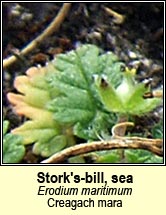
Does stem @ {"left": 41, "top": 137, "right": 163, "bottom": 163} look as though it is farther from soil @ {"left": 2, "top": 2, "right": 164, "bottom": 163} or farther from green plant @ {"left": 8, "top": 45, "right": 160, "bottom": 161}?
soil @ {"left": 2, "top": 2, "right": 164, "bottom": 163}

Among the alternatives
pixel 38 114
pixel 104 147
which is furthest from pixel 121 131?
pixel 38 114

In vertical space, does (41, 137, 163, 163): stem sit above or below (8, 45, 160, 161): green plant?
below

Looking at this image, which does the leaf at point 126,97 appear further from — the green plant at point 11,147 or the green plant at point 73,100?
the green plant at point 11,147

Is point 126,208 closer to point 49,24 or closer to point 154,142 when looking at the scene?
point 154,142

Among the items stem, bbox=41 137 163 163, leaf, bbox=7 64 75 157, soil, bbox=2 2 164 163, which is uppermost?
soil, bbox=2 2 164 163

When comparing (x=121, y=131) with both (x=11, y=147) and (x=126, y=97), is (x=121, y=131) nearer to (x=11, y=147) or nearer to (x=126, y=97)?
(x=126, y=97)

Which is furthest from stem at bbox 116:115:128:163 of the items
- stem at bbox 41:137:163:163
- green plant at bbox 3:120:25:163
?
green plant at bbox 3:120:25:163
